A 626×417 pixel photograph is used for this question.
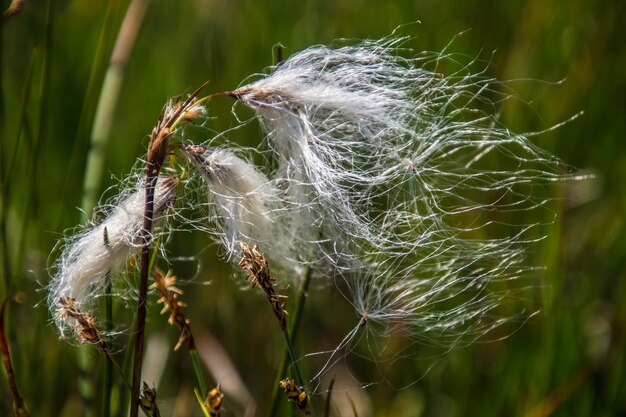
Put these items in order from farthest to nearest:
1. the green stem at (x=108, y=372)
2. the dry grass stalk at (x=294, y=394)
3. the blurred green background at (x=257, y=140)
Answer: the blurred green background at (x=257, y=140)
the green stem at (x=108, y=372)
the dry grass stalk at (x=294, y=394)

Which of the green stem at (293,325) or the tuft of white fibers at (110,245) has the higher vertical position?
the tuft of white fibers at (110,245)

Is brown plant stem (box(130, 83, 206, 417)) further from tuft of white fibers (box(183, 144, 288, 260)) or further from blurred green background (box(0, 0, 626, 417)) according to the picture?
blurred green background (box(0, 0, 626, 417))

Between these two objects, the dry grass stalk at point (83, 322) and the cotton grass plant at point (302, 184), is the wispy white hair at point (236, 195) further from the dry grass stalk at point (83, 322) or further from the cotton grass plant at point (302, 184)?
the dry grass stalk at point (83, 322)

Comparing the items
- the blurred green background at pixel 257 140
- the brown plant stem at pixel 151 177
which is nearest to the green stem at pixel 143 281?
the brown plant stem at pixel 151 177

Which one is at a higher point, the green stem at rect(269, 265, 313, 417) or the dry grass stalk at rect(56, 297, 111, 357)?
the dry grass stalk at rect(56, 297, 111, 357)

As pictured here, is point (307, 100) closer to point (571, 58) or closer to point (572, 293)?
point (572, 293)

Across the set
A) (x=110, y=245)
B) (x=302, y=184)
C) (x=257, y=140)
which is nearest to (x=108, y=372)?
(x=110, y=245)

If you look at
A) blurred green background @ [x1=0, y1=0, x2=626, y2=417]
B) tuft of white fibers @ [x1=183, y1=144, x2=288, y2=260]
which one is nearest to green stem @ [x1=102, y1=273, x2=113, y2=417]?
tuft of white fibers @ [x1=183, y1=144, x2=288, y2=260]

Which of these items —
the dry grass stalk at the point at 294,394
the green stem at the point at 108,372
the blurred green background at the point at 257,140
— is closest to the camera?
the dry grass stalk at the point at 294,394
